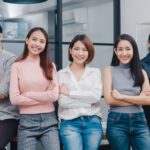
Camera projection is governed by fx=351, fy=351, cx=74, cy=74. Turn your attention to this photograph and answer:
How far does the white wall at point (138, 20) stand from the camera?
15.1ft

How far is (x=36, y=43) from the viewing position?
2.63 metres

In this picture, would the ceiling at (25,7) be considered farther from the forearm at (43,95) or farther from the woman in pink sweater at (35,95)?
the forearm at (43,95)

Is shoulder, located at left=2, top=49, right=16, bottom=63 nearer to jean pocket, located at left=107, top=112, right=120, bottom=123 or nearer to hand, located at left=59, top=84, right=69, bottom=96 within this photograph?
hand, located at left=59, top=84, right=69, bottom=96

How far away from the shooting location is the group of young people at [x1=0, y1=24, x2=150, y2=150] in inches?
99.5

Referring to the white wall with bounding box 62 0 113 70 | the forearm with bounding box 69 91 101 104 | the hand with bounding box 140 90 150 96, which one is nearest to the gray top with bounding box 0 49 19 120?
the forearm with bounding box 69 91 101 104

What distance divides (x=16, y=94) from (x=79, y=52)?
0.58 meters

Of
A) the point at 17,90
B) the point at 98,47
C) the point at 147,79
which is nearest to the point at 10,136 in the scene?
the point at 17,90

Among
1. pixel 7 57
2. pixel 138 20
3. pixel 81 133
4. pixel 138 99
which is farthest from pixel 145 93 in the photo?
pixel 138 20

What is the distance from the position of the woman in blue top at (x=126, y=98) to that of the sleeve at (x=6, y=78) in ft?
2.41

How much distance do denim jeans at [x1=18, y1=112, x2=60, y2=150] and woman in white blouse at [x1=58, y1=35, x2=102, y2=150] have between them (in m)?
0.08

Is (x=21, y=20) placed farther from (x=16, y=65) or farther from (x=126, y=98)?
(x=126, y=98)

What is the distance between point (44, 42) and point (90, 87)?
0.49 meters

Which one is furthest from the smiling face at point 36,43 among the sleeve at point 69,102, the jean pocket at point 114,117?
the jean pocket at point 114,117

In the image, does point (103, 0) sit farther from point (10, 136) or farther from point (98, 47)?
point (10, 136)
